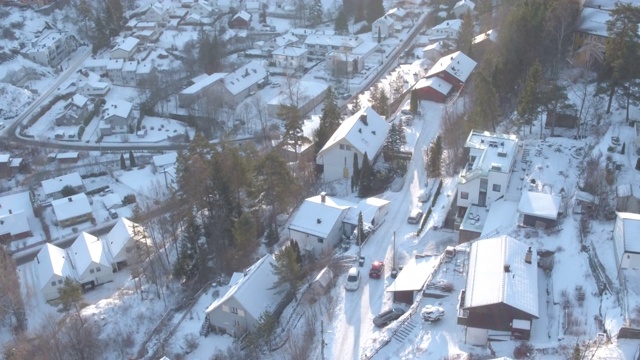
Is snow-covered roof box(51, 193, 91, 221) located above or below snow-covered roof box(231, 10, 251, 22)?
below

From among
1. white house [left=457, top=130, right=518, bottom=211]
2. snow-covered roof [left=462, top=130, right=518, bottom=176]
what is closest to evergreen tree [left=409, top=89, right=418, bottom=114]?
snow-covered roof [left=462, top=130, right=518, bottom=176]

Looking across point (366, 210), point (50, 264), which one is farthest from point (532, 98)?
point (50, 264)

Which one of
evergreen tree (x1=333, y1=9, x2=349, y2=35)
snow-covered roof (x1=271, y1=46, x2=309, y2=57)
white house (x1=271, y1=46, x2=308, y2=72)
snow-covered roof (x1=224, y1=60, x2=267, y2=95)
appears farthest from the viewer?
evergreen tree (x1=333, y1=9, x2=349, y2=35)

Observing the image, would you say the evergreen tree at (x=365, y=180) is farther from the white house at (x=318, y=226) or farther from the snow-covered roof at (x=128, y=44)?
the snow-covered roof at (x=128, y=44)

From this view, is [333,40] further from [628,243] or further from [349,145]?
[628,243]

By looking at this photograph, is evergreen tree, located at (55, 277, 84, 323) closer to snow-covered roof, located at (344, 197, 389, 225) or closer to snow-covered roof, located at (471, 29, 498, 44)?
snow-covered roof, located at (344, 197, 389, 225)
